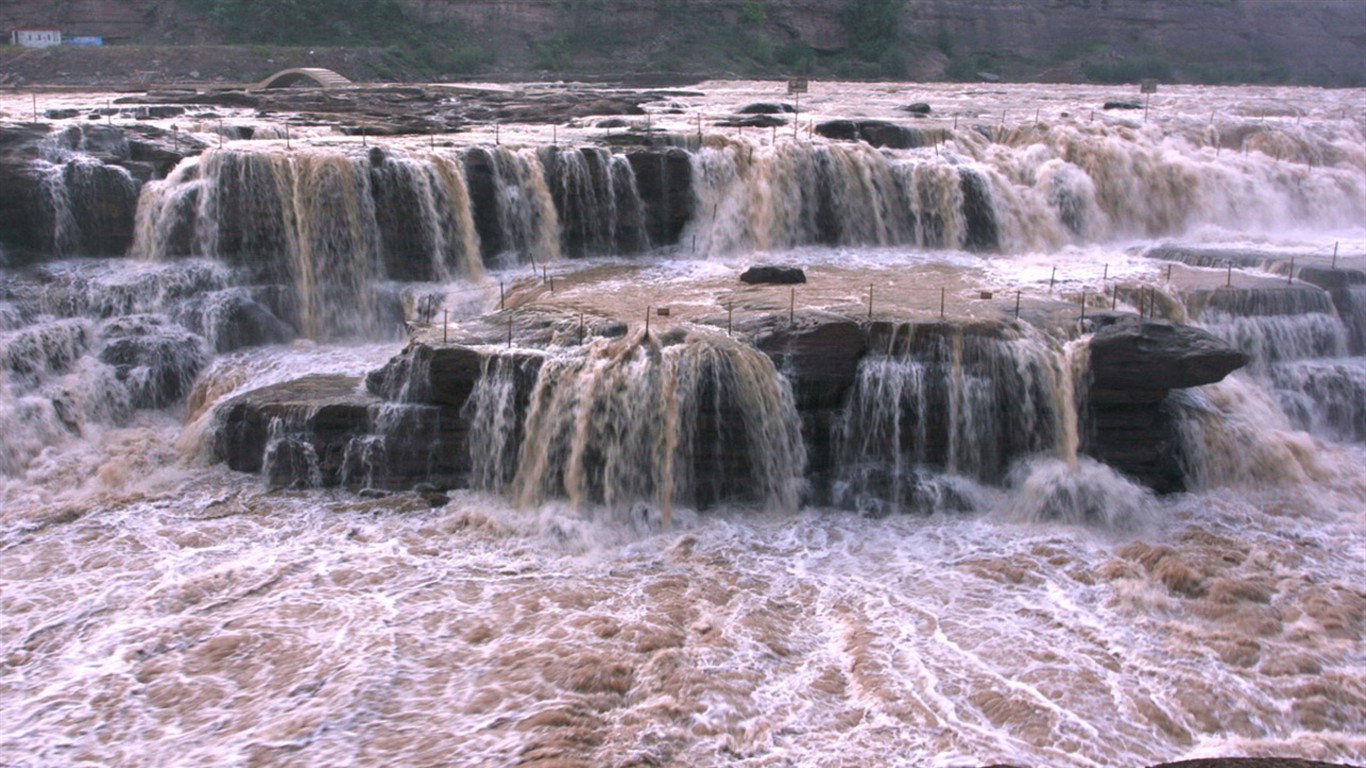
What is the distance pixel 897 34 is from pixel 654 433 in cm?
5134

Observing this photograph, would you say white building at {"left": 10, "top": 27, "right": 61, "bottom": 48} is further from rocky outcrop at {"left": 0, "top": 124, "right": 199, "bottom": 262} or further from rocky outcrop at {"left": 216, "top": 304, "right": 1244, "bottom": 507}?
rocky outcrop at {"left": 216, "top": 304, "right": 1244, "bottom": 507}

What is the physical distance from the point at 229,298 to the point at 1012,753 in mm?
13207

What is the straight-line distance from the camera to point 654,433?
1366 centimetres

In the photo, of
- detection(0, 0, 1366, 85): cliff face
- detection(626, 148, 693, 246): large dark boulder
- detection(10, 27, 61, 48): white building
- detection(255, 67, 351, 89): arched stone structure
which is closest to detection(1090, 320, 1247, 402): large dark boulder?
detection(626, 148, 693, 246): large dark boulder

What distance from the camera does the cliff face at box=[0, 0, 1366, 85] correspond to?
175ft

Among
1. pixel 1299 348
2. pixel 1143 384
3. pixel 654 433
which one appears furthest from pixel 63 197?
pixel 1299 348

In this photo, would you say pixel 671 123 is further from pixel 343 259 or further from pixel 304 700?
pixel 304 700

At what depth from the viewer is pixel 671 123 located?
2628cm

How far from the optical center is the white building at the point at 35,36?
46.8 m

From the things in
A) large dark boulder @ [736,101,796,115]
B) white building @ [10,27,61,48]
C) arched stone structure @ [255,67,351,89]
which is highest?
white building @ [10,27,61,48]

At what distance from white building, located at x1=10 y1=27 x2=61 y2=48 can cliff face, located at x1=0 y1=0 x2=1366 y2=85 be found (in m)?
1.99

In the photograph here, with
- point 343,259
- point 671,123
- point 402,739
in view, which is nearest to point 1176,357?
point 402,739

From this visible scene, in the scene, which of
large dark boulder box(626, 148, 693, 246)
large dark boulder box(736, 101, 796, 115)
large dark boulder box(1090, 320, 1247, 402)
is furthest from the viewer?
large dark boulder box(736, 101, 796, 115)

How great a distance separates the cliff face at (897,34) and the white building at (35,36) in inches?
78.4
